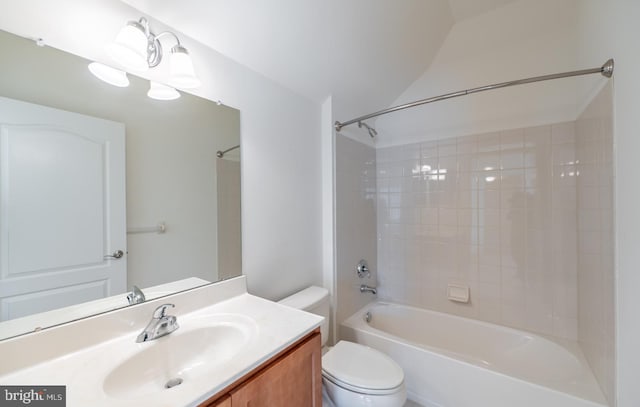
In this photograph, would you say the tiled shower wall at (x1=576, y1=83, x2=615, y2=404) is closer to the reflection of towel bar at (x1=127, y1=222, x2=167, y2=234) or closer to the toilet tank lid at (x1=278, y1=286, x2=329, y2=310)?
the toilet tank lid at (x1=278, y1=286, x2=329, y2=310)

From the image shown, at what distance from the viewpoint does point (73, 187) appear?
2.79 feet

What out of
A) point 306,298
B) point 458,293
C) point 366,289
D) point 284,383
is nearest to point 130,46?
point 284,383

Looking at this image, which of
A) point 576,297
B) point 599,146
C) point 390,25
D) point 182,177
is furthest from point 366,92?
point 576,297

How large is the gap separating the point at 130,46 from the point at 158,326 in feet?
3.24

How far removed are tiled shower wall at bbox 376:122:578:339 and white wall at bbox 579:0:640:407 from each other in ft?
2.50

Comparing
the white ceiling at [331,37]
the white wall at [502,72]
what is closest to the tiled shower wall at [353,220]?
the white ceiling at [331,37]

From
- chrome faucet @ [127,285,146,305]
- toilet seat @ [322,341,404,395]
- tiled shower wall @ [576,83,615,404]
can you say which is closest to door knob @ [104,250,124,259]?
chrome faucet @ [127,285,146,305]

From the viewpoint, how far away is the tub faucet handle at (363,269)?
7.14ft

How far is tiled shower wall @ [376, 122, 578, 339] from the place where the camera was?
1.75 meters

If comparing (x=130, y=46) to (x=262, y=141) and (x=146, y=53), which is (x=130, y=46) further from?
(x=262, y=141)

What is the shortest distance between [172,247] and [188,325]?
0.35 meters

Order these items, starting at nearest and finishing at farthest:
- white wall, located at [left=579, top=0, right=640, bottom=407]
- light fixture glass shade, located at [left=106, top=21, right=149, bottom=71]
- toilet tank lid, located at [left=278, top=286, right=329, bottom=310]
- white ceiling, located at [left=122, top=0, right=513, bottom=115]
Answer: light fixture glass shade, located at [left=106, top=21, right=149, bottom=71], white wall, located at [left=579, top=0, right=640, bottom=407], white ceiling, located at [left=122, top=0, right=513, bottom=115], toilet tank lid, located at [left=278, top=286, right=329, bottom=310]

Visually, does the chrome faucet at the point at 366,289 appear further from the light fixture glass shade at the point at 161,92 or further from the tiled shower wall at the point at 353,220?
the light fixture glass shade at the point at 161,92

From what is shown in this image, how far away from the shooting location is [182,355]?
2.97 ft
